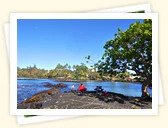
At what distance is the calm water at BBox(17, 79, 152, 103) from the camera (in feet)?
15.6

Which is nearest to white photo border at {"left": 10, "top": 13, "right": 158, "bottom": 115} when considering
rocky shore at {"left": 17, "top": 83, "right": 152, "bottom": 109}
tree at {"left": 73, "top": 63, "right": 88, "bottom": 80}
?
rocky shore at {"left": 17, "top": 83, "right": 152, "bottom": 109}

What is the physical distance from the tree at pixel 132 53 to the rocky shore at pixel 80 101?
2.9 inches

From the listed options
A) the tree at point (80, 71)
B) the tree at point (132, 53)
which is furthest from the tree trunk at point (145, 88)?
the tree at point (80, 71)

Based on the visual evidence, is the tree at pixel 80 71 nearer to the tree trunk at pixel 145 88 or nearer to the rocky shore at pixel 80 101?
the rocky shore at pixel 80 101

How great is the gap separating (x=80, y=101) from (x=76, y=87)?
3.2 inches

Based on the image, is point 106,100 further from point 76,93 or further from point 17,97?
point 17,97

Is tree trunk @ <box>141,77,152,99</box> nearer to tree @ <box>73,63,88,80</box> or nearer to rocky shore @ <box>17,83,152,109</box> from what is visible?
rocky shore @ <box>17,83,152,109</box>

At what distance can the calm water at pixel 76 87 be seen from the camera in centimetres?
475

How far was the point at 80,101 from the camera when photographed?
4.77 m

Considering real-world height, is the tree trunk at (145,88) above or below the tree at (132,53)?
below

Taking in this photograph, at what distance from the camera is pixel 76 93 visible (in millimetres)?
4770
